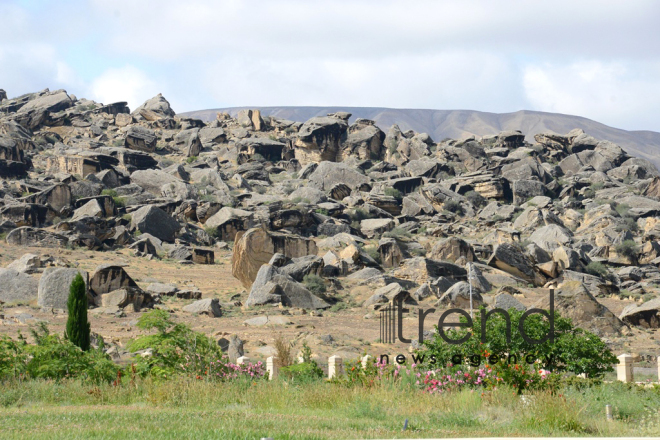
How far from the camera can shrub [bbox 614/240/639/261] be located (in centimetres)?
4769

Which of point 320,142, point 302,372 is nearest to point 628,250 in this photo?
point 302,372

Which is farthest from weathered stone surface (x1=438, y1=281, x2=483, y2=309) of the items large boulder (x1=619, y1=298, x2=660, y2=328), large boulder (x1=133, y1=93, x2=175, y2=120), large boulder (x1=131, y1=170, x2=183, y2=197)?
large boulder (x1=133, y1=93, x2=175, y2=120)

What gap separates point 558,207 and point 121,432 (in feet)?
205

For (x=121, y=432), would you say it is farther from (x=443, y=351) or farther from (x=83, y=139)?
(x=83, y=139)

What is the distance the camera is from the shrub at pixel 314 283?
3438cm

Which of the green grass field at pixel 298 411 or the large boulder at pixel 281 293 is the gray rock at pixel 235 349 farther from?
the large boulder at pixel 281 293

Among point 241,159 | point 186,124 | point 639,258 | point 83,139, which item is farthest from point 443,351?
point 186,124

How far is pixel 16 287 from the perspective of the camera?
30.0 meters

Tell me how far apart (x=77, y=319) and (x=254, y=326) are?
11.4m

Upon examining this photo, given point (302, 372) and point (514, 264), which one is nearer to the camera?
point (302, 372)

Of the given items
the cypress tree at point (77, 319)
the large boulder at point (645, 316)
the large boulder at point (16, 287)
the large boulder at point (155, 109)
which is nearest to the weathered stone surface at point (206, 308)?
the large boulder at point (16, 287)

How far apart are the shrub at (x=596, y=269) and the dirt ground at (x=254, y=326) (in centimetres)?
559

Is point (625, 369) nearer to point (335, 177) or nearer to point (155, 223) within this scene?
point (155, 223)

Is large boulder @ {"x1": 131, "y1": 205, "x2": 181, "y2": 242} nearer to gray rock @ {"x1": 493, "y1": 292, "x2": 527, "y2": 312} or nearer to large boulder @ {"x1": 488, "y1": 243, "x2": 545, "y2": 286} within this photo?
large boulder @ {"x1": 488, "y1": 243, "x2": 545, "y2": 286}
